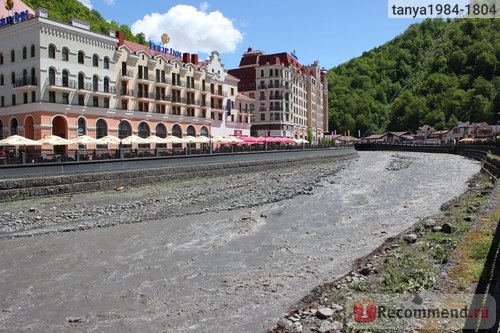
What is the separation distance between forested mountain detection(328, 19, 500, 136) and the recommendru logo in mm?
113973

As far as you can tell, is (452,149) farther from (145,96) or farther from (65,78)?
(65,78)

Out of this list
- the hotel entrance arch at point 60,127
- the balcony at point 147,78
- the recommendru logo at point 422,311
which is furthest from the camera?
the balcony at point 147,78

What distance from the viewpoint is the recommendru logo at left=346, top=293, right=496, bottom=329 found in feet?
21.7

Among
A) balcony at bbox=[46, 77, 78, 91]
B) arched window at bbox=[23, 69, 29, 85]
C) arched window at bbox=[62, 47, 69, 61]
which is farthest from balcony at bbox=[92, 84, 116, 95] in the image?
arched window at bbox=[23, 69, 29, 85]

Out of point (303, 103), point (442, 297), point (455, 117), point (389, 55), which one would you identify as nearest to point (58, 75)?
point (442, 297)

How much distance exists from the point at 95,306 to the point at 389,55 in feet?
644

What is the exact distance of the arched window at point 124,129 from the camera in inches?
2158

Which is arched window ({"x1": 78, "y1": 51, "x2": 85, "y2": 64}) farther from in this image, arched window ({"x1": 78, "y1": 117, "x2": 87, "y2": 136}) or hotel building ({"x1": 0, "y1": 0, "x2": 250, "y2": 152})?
arched window ({"x1": 78, "y1": 117, "x2": 87, "y2": 136})

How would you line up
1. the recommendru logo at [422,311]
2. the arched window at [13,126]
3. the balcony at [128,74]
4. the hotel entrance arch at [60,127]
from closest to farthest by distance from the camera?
the recommendru logo at [422,311] < the hotel entrance arch at [60,127] < the arched window at [13,126] < the balcony at [128,74]

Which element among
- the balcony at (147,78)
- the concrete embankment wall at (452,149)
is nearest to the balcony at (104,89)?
the balcony at (147,78)

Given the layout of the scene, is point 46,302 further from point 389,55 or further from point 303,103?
point 389,55

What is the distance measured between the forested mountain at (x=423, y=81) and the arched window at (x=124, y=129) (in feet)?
304

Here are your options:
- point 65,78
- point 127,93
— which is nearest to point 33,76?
point 65,78

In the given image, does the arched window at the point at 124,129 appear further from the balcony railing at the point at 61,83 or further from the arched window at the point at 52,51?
the arched window at the point at 52,51
